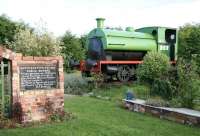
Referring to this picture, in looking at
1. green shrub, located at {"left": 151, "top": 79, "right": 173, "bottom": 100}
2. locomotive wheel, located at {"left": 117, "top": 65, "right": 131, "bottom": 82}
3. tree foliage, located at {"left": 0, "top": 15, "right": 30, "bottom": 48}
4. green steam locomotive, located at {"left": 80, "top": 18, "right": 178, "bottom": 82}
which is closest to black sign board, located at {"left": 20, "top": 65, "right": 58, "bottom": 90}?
green shrub, located at {"left": 151, "top": 79, "right": 173, "bottom": 100}

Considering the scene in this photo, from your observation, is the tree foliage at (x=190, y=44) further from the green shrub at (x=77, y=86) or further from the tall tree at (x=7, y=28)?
the tall tree at (x=7, y=28)

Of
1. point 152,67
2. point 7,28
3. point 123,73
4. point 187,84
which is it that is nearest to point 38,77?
point 187,84

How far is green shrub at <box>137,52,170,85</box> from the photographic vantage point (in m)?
14.8

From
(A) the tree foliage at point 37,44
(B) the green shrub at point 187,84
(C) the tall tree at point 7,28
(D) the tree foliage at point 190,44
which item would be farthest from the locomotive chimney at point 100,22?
(C) the tall tree at point 7,28

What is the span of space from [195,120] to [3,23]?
40.3 metres

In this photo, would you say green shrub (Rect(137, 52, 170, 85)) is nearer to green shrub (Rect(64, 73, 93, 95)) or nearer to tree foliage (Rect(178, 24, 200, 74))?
green shrub (Rect(64, 73, 93, 95))

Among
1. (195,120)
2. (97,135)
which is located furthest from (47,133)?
(195,120)

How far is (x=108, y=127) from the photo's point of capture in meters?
9.14

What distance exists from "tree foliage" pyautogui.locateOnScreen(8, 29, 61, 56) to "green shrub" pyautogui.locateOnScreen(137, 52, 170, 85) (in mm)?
4013

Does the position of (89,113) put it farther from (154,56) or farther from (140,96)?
(154,56)

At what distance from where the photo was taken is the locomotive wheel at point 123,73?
1844 centimetres

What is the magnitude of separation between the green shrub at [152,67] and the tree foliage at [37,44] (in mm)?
4013

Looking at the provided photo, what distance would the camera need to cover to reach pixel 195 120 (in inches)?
384

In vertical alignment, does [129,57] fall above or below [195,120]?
above
